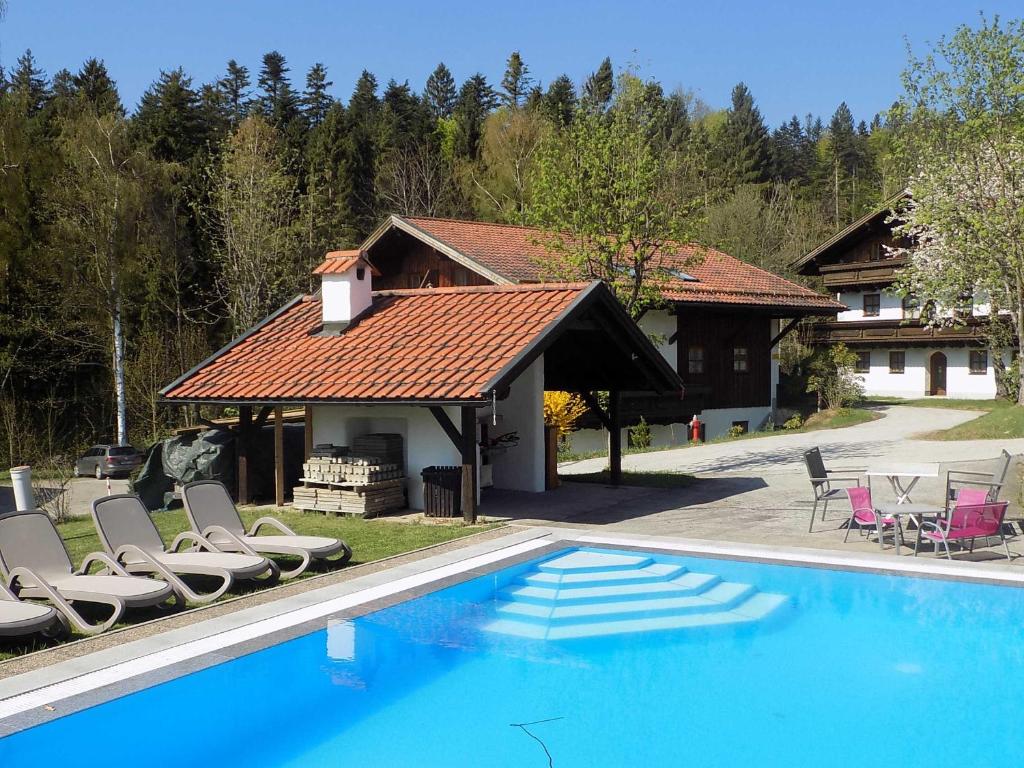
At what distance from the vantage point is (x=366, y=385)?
15188 mm

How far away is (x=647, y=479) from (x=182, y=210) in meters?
30.3

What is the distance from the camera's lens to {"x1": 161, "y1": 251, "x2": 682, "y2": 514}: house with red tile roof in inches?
578

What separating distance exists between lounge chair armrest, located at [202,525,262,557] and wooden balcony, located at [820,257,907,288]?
3758 centimetres

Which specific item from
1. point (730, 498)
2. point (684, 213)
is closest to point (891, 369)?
point (684, 213)

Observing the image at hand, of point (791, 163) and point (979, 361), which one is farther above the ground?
point (791, 163)

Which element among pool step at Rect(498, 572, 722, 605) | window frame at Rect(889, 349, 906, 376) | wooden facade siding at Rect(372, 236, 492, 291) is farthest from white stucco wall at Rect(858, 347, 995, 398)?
pool step at Rect(498, 572, 722, 605)

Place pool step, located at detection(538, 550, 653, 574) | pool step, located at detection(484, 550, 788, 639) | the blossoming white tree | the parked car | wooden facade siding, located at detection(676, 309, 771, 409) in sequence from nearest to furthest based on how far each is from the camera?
pool step, located at detection(484, 550, 788, 639), pool step, located at detection(538, 550, 653, 574), the blossoming white tree, the parked car, wooden facade siding, located at detection(676, 309, 771, 409)

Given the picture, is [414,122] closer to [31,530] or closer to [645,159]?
[645,159]

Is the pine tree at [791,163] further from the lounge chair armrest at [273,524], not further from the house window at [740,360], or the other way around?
the lounge chair armrest at [273,524]

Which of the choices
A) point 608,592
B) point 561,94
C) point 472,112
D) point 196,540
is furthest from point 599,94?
point 472,112

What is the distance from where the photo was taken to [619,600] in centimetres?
1070

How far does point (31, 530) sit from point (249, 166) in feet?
93.3

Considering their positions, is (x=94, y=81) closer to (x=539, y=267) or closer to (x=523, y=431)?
(x=539, y=267)

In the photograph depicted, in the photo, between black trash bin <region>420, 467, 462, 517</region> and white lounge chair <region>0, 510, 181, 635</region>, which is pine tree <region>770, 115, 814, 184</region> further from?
white lounge chair <region>0, 510, 181, 635</region>
